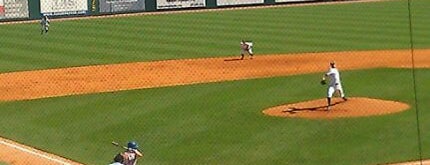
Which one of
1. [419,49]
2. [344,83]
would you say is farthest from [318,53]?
[344,83]

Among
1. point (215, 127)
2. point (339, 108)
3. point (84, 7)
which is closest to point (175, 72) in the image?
point (339, 108)

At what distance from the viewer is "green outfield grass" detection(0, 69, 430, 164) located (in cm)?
1730

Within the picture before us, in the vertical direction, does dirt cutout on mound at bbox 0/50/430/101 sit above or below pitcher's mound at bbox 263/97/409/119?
above

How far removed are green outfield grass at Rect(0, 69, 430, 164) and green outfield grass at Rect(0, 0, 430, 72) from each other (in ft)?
33.0

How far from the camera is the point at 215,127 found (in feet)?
65.5

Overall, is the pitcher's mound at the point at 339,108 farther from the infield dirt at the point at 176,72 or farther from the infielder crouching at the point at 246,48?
the infielder crouching at the point at 246,48

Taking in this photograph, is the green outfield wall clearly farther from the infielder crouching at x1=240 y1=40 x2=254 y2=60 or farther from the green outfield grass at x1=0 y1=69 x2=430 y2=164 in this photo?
the green outfield grass at x1=0 y1=69 x2=430 y2=164

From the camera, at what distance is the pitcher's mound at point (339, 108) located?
20.8 metres

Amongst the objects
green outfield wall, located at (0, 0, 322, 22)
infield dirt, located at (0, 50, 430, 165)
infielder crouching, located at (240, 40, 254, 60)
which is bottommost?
infield dirt, located at (0, 50, 430, 165)

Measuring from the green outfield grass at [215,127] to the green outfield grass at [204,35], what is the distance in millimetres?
10052

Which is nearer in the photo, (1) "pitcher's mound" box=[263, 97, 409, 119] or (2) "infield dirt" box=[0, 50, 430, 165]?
(1) "pitcher's mound" box=[263, 97, 409, 119]

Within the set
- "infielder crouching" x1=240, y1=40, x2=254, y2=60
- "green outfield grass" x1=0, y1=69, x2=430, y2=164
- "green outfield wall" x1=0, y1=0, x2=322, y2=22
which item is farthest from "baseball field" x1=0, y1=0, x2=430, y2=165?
"green outfield wall" x1=0, y1=0, x2=322, y2=22

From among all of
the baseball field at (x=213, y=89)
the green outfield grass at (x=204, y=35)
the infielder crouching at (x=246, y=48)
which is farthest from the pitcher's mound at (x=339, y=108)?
the green outfield grass at (x=204, y=35)

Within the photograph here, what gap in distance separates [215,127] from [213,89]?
6.22 metres
